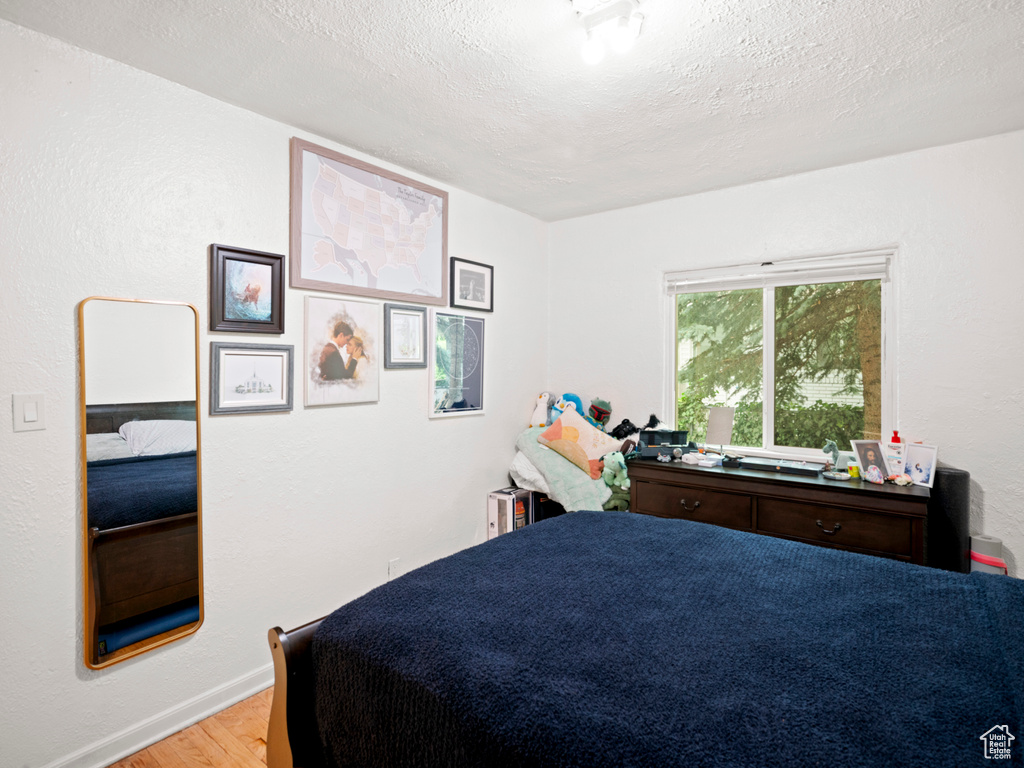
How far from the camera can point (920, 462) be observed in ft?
8.79

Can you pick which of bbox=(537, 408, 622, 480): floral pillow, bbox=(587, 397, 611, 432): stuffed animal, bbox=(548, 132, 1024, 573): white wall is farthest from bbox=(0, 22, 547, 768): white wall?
bbox=(548, 132, 1024, 573): white wall

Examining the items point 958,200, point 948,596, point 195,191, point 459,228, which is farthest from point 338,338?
point 958,200

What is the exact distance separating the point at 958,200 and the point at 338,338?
10.4 feet

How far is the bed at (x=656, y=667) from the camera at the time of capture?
98 cm

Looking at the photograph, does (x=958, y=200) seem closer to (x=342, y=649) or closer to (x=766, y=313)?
(x=766, y=313)

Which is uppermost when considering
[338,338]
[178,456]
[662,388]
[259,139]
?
[259,139]

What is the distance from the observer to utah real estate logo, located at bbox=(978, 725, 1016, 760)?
911mm

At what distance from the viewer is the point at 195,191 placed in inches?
89.3

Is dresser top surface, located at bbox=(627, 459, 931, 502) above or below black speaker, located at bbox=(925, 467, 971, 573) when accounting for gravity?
above

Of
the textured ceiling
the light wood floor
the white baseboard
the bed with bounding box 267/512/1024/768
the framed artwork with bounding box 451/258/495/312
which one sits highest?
the textured ceiling

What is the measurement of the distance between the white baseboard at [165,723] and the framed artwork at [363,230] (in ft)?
5.92

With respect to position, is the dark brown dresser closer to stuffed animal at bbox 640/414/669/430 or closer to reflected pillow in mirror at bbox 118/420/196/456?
stuffed animal at bbox 640/414/669/430

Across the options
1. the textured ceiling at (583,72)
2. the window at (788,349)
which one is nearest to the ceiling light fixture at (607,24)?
the textured ceiling at (583,72)

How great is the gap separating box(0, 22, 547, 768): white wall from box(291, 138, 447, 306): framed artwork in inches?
3.7
